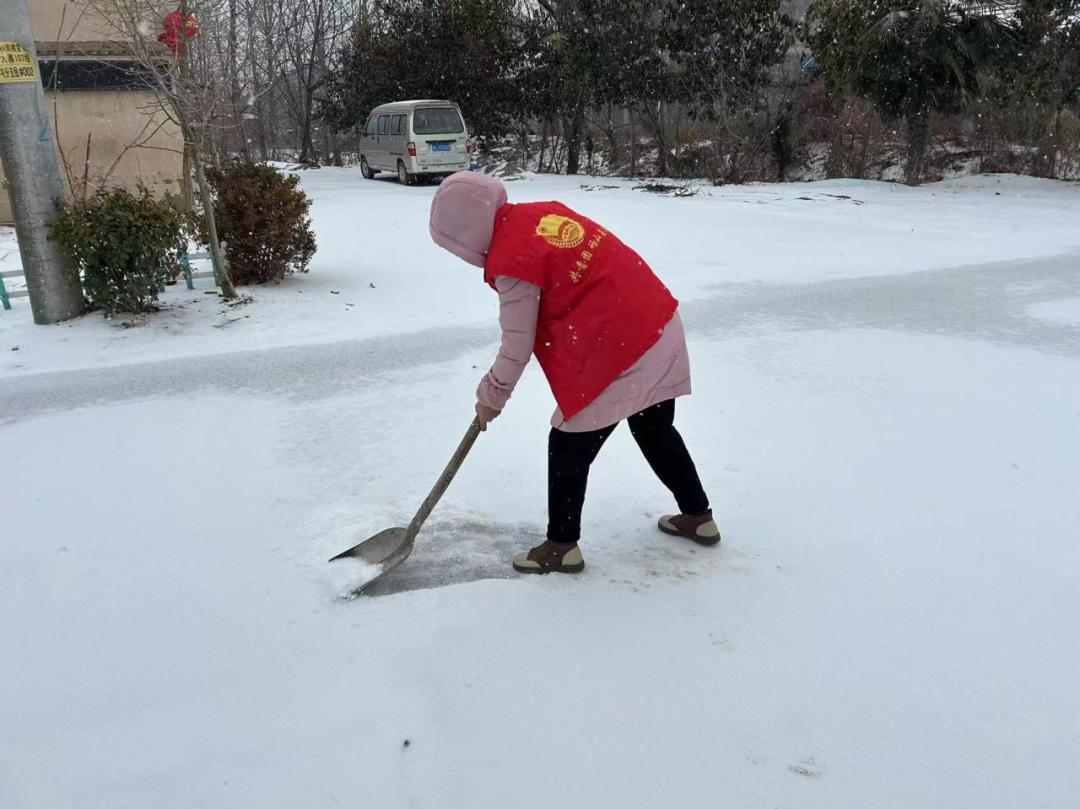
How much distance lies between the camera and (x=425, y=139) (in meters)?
15.5

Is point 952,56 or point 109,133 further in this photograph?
point 952,56

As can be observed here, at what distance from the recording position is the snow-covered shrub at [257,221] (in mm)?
5980

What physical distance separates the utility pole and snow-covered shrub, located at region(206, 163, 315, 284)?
112cm

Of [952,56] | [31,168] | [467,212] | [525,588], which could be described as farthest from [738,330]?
[952,56]

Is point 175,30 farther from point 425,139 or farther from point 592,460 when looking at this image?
point 425,139

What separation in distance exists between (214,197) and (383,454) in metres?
4.17

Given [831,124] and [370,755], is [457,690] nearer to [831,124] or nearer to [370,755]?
[370,755]

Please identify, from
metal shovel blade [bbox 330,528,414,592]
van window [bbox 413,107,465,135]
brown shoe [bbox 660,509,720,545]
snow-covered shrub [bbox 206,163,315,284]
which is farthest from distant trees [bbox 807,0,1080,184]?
metal shovel blade [bbox 330,528,414,592]

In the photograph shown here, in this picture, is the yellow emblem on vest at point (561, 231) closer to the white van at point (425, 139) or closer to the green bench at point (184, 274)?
the green bench at point (184, 274)

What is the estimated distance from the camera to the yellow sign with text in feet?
15.6

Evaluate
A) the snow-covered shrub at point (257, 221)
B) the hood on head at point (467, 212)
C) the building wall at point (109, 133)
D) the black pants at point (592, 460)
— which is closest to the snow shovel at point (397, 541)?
A: the black pants at point (592, 460)

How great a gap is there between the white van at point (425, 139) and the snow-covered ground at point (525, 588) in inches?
447

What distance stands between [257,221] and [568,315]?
15.0 ft

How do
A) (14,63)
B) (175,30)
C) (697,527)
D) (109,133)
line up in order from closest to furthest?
(697,527), (14,63), (175,30), (109,133)
